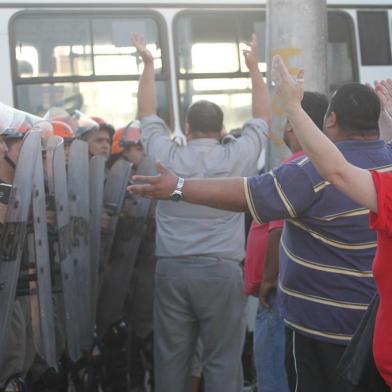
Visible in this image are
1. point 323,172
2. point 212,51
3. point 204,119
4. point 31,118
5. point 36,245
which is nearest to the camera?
point 323,172

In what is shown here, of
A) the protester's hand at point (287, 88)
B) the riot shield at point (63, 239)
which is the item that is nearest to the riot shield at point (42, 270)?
the riot shield at point (63, 239)

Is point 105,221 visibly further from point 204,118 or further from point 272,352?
point 272,352

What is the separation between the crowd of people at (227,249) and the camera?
126 inches

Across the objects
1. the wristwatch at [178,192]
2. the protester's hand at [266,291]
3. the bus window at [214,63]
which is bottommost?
the protester's hand at [266,291]

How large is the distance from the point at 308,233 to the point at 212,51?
543 cm

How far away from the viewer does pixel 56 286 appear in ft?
16.0

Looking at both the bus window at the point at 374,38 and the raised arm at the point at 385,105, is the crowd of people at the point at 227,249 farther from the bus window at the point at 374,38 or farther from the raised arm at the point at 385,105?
the bus window at the point at 374,38

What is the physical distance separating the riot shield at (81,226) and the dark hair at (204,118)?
0.65 metres

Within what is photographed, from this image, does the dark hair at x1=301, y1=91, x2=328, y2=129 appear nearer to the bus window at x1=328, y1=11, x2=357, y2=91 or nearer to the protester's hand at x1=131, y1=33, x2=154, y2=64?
the protester's hand at x1=131, y1=33, x2=154, y2=64

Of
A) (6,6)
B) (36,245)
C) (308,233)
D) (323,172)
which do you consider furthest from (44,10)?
(323,172)

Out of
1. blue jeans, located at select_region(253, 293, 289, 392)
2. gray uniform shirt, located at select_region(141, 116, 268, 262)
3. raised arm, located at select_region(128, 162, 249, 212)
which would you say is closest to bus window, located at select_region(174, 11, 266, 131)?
gray uniform shirt, located at select_region(141, 116, 268, 262)

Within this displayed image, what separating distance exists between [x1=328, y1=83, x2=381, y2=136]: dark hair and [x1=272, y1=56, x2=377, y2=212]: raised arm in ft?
1.95

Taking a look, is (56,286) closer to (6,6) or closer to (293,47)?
(293,47)

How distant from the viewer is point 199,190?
3.21m
